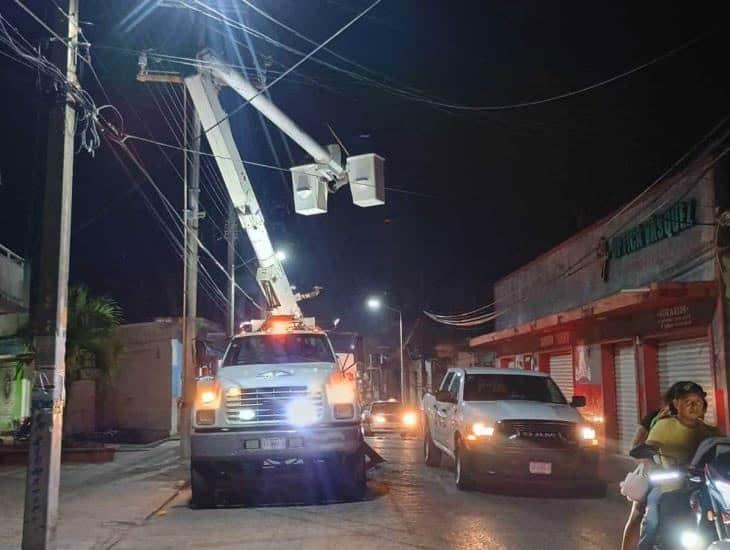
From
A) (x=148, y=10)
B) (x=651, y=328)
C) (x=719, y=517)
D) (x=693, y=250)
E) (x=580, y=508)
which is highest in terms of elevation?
(x=148, y=10)

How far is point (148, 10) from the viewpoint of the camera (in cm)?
1197

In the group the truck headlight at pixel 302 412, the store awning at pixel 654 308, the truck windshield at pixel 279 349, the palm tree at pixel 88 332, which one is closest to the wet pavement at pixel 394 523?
the truck headlight at pixel 302 412

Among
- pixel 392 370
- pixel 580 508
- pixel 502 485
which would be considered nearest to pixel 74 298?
pixel 502 485

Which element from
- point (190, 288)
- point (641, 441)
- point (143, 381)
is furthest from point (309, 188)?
point (143, 381)

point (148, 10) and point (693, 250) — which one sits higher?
point (148, 10)

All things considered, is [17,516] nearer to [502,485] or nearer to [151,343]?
[502,485]

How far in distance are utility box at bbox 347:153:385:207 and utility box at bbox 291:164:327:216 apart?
88 centimetres

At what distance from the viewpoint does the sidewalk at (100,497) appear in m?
9.20

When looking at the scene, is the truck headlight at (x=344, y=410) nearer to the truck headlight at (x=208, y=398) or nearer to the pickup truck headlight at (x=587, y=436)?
the truck headlight at (x=208, y=398)

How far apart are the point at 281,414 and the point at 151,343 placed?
18.5 m

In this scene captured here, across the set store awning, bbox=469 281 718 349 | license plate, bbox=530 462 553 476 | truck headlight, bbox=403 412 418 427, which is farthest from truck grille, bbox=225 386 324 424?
truck headlight, bbox=403 412 418 427

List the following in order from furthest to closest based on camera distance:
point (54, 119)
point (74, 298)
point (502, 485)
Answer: point (74, 298), point (502, 485), point (54, 119)

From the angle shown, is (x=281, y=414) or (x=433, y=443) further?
(x=433, y=443)

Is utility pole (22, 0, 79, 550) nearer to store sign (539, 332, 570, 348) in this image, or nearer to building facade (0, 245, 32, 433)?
building facade (0, 245, 32, 433)
